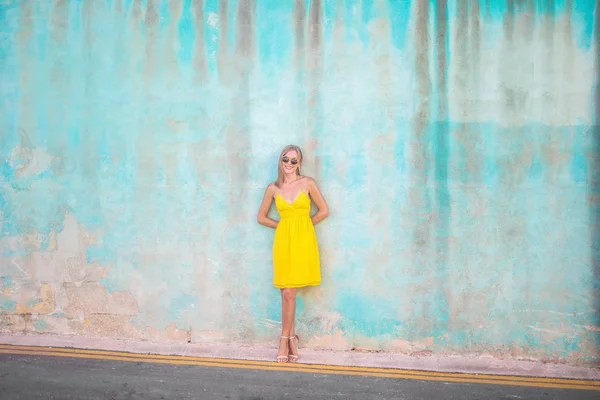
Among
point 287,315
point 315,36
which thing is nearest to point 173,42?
point 315,36

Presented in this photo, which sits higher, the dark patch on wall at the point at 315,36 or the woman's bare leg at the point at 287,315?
the dark patch on wall at the point at 315,36

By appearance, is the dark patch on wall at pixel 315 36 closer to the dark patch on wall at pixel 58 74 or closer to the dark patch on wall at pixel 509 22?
the dark patch on wall at pixel 509 22

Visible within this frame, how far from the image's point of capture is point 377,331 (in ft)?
20.0

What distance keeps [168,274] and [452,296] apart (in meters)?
2.83

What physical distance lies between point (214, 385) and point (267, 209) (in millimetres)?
1753

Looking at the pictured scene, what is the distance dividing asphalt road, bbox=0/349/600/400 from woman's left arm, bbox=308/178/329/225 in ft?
4.78

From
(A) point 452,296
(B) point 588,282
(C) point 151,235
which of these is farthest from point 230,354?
(B) point 588,282

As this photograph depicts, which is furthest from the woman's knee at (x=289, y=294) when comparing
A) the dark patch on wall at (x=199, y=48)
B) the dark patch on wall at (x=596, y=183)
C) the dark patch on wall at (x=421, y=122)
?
the dark patch on wall at (x=596, y=183)

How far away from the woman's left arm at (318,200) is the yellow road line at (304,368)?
139 cm

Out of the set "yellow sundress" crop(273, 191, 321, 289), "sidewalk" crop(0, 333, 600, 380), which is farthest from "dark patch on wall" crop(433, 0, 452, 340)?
"yellow sundress" crop(273, 191, 321, 289)

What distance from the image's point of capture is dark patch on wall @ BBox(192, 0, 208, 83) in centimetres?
636

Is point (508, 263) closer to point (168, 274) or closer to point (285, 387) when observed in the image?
point (285, 387)

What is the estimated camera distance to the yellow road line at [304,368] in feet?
17.4

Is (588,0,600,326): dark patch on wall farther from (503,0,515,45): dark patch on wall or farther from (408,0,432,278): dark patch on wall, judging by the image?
(408,0,432,278): dark patch on wall
